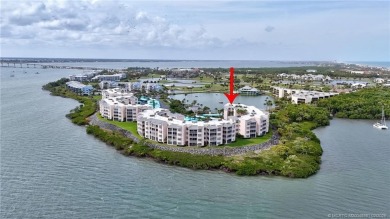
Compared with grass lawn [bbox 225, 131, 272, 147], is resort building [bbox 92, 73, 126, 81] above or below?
above

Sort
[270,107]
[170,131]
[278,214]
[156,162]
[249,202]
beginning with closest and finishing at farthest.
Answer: [278,214] < [249,202] < [156,162] < [170,131] < [270,107]

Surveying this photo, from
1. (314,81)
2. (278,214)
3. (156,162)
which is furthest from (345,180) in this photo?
(314,81)

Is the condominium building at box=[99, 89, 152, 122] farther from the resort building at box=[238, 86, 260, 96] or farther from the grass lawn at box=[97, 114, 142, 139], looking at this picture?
the resort building at box=[238, 86, 260, 96]

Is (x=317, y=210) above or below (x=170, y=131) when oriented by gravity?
below

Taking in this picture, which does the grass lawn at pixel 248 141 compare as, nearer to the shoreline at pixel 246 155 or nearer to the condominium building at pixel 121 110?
the shoreline at pixel 246 155

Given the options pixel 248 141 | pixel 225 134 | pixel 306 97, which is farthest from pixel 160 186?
pixel 306 97

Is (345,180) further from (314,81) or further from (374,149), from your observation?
(314,81)

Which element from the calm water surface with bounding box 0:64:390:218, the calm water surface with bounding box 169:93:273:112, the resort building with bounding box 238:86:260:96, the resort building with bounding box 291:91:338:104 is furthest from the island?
the resort building with bounding box 238:86:260:96
